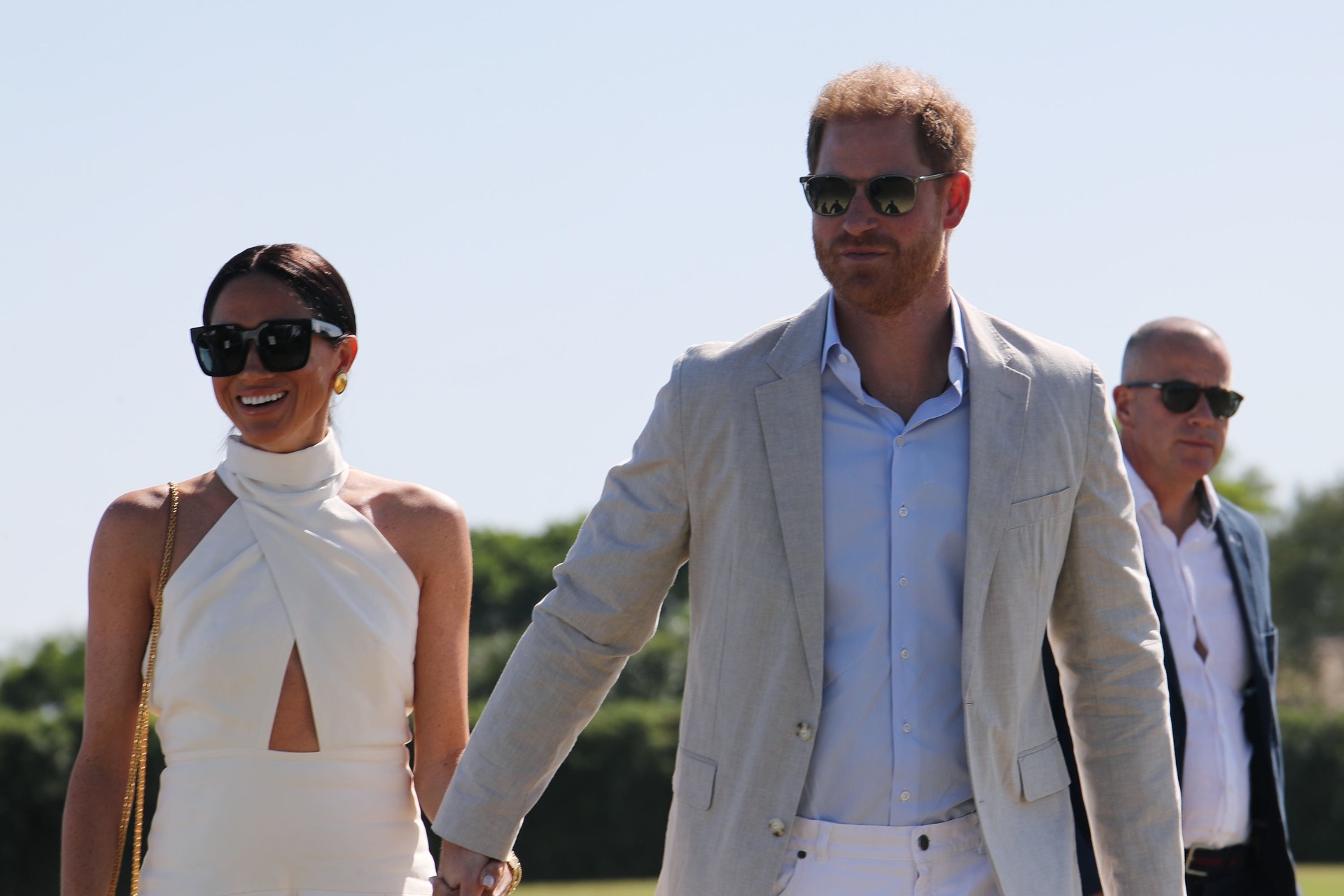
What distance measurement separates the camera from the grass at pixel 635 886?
68.4 feet

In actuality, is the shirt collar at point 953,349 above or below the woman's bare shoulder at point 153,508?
above

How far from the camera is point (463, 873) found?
416 cm

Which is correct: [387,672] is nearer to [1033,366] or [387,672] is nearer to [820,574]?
[820,574]

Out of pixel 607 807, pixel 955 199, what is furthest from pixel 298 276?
pixel 607 807

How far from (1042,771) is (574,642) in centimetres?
114

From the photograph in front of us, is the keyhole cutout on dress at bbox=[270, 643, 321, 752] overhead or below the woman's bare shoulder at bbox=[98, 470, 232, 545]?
below

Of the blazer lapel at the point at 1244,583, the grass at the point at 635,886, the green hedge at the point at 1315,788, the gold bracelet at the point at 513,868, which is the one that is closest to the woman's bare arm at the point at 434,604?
the gold bracelet at the point at 513,868

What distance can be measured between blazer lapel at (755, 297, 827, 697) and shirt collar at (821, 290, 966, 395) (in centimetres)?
3

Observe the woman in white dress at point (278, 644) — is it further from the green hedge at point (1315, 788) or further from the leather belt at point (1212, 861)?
the green hedge at point (1315, 788)

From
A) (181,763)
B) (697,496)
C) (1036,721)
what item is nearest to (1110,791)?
(1036,721)

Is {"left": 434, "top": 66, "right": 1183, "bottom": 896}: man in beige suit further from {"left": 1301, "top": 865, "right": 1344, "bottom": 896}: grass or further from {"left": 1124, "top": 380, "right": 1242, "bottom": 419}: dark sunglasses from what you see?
{"left": 1301, "top": 865, "right": 1344, "bottom": 896}: grass

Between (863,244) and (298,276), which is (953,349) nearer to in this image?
(863,244)

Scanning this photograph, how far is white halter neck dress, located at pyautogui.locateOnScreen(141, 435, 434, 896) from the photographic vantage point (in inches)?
183

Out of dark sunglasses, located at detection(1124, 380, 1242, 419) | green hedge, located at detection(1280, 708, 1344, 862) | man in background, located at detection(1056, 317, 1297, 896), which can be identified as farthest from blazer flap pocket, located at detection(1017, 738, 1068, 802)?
green hedge, located at detection(1280, 708, 1344, 862)
